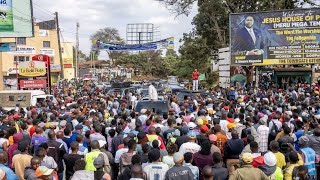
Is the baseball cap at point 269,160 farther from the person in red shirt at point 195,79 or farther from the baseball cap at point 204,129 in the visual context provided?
the person in red shirt at point 195,79

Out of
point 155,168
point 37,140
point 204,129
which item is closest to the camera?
point 155,168

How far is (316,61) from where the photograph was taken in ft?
81.8

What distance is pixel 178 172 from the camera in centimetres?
620

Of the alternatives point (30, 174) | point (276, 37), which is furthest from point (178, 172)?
point (276, 37)

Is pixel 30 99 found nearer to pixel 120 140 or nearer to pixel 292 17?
pixel 120 140

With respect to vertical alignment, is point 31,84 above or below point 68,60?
below

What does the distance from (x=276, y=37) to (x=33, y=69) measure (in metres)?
15.9

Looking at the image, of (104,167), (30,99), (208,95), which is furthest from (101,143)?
(30,99)

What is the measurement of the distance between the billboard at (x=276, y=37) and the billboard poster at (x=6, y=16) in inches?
567

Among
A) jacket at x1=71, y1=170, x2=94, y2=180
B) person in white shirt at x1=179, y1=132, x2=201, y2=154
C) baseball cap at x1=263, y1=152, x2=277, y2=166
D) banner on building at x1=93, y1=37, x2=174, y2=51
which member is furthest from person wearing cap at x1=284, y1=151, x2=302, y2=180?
banner on building at x1=93, y1=37, x2=174, y2=51

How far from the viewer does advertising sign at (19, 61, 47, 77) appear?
26.9 meters

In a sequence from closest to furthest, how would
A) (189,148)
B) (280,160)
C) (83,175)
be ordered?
(83,175), (280,160), (189,148)

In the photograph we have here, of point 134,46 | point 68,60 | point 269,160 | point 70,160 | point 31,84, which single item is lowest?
point 70,160

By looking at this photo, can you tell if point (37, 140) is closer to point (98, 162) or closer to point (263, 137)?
point (98, 162)
